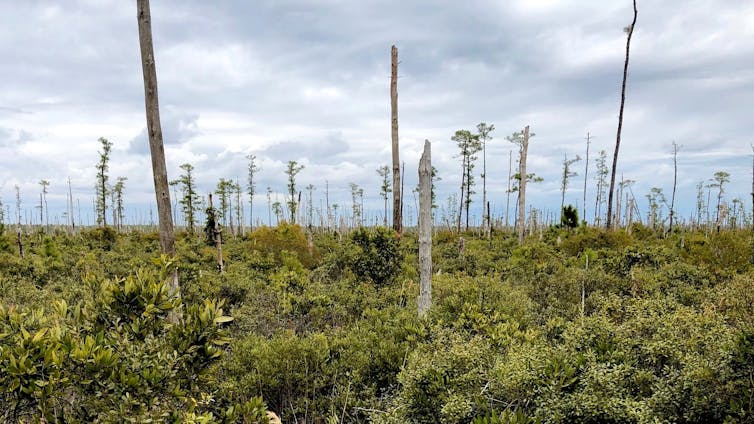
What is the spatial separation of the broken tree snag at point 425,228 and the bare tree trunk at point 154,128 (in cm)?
339

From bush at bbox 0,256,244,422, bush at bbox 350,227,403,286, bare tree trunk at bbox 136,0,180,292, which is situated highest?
bare tree trunk at bbox 136,0,180,292

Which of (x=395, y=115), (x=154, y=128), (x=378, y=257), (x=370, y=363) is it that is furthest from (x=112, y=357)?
(x=395, y=115)

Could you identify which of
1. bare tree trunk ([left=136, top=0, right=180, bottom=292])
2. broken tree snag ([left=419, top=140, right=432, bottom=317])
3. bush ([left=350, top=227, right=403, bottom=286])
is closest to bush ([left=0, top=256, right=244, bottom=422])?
bare tree trunk ([left=136, top=0, right=180, bottom=292])

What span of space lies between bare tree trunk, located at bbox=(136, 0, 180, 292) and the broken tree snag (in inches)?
133

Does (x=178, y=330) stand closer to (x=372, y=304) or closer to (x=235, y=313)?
(x=235, y=313)

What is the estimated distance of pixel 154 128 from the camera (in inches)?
248

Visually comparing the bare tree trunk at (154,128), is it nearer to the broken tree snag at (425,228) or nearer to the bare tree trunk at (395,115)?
the broken tree snag at (425,228)

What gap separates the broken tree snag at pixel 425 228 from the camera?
671 centimetres

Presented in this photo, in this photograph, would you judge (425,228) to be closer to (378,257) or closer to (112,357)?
(378,257)

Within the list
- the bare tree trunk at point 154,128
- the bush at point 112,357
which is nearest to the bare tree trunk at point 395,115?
the bare tree trunk at point 154,128

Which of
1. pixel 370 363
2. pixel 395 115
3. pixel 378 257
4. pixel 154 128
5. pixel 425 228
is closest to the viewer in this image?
pixel 370 363

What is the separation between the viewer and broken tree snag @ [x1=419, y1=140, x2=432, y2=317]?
6711 millimetres

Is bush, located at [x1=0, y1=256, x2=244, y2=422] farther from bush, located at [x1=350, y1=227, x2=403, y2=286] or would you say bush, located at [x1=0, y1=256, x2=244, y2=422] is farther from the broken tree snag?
bush, located at [x1=350, y1=227, x2=403, y2=286]

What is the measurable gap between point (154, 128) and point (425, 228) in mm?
3960
